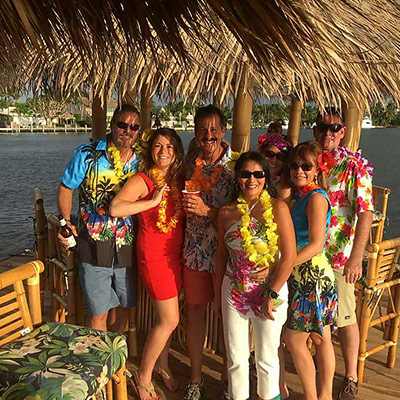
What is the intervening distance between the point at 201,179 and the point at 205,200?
0.12 meters

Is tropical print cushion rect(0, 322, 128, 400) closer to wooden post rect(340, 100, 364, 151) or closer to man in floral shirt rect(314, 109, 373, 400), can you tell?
man in floral shirt rect(314, 109, 373, 400)

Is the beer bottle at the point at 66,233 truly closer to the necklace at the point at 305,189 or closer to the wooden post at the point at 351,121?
the necklace at the point at 305,189

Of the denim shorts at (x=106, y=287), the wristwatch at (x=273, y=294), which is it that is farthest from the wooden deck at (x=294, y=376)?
the wristwatch at (x=273, y=294)

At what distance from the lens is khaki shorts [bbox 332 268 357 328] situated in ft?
8.64

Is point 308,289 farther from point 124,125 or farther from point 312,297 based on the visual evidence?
point 124,125

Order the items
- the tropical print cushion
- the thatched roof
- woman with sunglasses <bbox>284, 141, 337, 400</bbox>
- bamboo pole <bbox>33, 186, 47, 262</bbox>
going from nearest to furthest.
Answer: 1. the thatched roof
2. the tropical print cushion
3. woman with sunglasses <bbox>284, 141, 337, 400</bbox>
4. bamboo pole <bbox>33, 186, 47, 262</bbox>

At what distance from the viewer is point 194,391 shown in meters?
2.71

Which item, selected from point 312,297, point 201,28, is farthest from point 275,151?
point 201,28

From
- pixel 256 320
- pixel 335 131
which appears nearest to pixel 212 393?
pixel 256 320

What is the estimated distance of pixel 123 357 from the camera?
83.4 inches

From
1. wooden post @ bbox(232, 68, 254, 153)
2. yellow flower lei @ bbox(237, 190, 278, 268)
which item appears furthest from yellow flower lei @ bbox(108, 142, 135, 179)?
wooden post @ bbox(232, 68, 254, 153)

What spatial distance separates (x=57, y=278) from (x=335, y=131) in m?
2.30

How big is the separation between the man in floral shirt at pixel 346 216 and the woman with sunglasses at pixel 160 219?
3.03ft

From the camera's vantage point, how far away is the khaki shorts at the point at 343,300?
263cm
